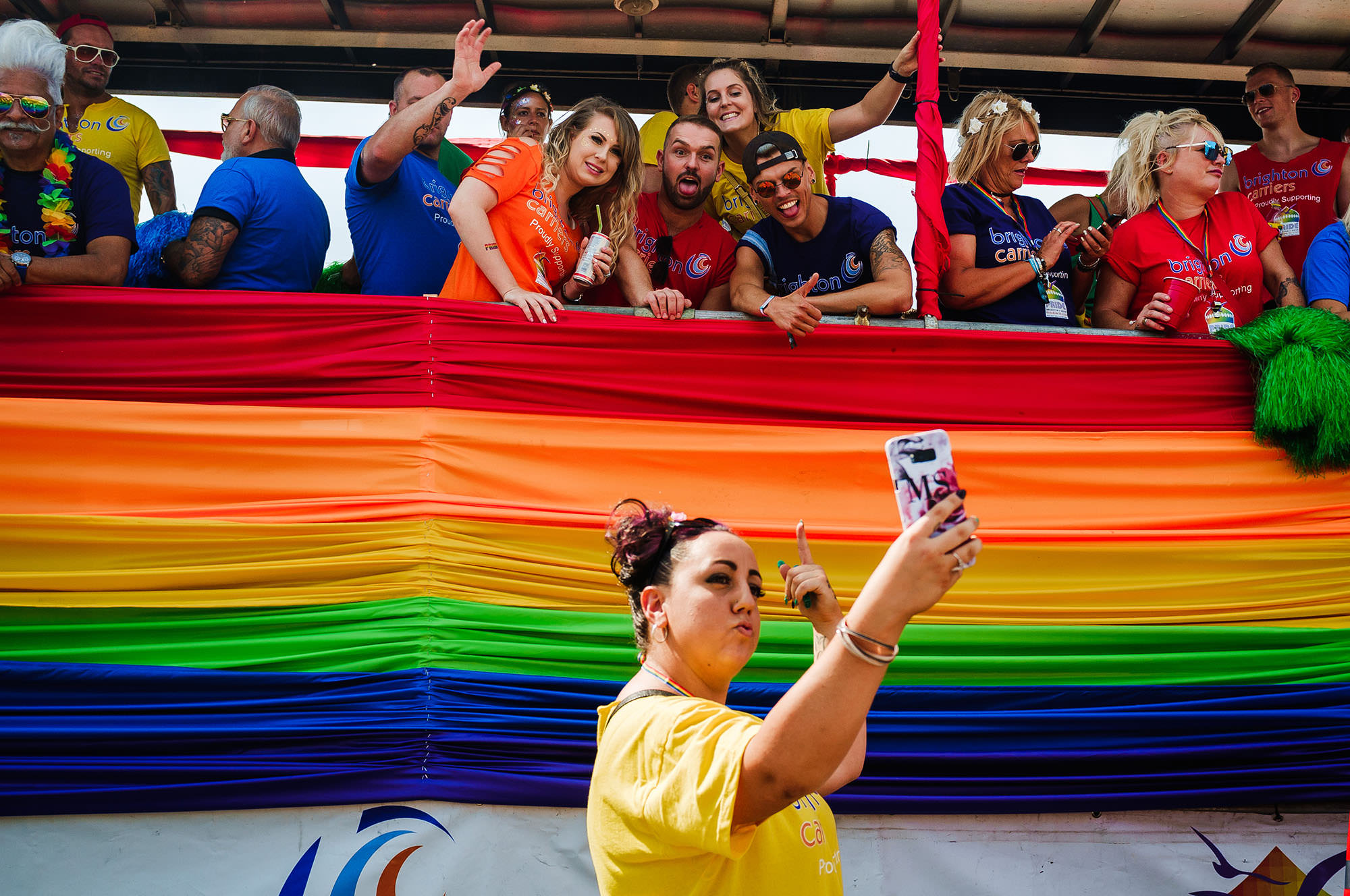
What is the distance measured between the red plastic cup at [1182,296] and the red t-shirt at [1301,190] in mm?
1026

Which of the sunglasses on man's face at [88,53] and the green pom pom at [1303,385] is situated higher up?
the sunglasses on man's face at [88,53]

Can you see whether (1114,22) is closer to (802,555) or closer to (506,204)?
(506,204)

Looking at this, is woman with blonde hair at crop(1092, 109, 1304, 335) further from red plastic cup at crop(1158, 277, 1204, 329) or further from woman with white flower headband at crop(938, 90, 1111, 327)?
woman with white flower headband at crop(938, 90, 1111, 327)

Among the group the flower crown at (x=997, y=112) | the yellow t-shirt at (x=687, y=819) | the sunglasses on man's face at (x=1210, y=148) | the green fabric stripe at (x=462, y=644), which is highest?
the flower crown at (x=997, y=112)

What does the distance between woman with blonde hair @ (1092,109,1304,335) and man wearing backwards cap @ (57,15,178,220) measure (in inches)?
146

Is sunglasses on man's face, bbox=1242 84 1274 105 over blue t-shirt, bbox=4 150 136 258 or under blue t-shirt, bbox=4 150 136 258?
over

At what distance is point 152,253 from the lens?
387 centimetres

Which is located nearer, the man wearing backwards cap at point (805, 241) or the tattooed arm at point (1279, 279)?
the man wearing backwards cap at point (805, 241)

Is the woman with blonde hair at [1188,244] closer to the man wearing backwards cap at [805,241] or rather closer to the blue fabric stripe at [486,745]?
the man wearing backwards cap at [805,241]

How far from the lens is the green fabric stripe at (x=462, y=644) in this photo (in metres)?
2.90

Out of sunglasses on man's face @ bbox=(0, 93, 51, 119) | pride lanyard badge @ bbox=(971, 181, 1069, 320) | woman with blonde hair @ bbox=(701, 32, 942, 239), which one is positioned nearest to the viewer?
sunglasses on man's face @ bbox=(0, 93, 51, 119)

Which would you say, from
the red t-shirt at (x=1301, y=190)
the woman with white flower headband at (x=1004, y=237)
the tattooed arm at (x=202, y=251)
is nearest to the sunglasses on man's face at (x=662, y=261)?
the woman with white flower headband at (x=1004, y=237)

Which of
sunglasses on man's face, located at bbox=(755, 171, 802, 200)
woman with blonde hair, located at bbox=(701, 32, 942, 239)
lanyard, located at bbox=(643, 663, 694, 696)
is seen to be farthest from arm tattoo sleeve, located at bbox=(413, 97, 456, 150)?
lanyard, located at bbox=(643, 663, 694, 696)

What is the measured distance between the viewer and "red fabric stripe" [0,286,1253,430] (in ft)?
10.3
